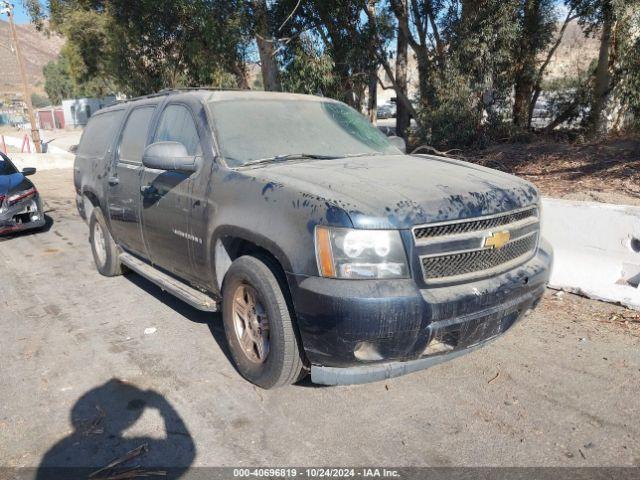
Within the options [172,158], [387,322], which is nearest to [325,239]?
[387,322]

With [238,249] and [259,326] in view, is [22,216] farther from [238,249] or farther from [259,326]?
[259,326]

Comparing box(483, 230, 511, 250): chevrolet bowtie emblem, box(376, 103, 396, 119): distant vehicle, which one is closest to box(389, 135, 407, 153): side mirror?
box(483, 230, 511, 250): chevrolet bowtie emblem

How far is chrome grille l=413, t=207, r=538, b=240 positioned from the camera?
2857 mm

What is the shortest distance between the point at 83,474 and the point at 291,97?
332 centimetres

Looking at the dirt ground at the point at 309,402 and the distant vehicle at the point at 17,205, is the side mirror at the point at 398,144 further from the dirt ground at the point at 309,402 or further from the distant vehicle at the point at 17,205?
the distant vehicle at the point at 17,205

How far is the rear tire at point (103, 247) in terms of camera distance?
5.72m

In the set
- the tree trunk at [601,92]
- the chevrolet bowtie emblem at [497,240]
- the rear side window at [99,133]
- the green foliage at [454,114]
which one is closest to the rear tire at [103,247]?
the rear side window at [99,133]

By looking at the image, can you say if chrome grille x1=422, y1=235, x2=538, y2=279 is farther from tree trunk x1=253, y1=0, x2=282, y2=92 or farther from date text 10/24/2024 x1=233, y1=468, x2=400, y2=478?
tree trunk x1=253, y1=0, x2=282, y2=92

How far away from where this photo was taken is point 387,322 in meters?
2.72

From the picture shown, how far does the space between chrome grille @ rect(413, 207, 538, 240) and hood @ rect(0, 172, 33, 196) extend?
7.46m

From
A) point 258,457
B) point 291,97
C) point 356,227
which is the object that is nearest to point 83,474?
point 258,457

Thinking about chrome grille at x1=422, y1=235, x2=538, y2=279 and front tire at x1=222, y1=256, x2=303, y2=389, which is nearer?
chrome grille at x1=422, y1=235, x2=538, y2=279

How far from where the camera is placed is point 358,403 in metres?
3.31

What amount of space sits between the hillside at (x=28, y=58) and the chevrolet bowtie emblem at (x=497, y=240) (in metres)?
101
